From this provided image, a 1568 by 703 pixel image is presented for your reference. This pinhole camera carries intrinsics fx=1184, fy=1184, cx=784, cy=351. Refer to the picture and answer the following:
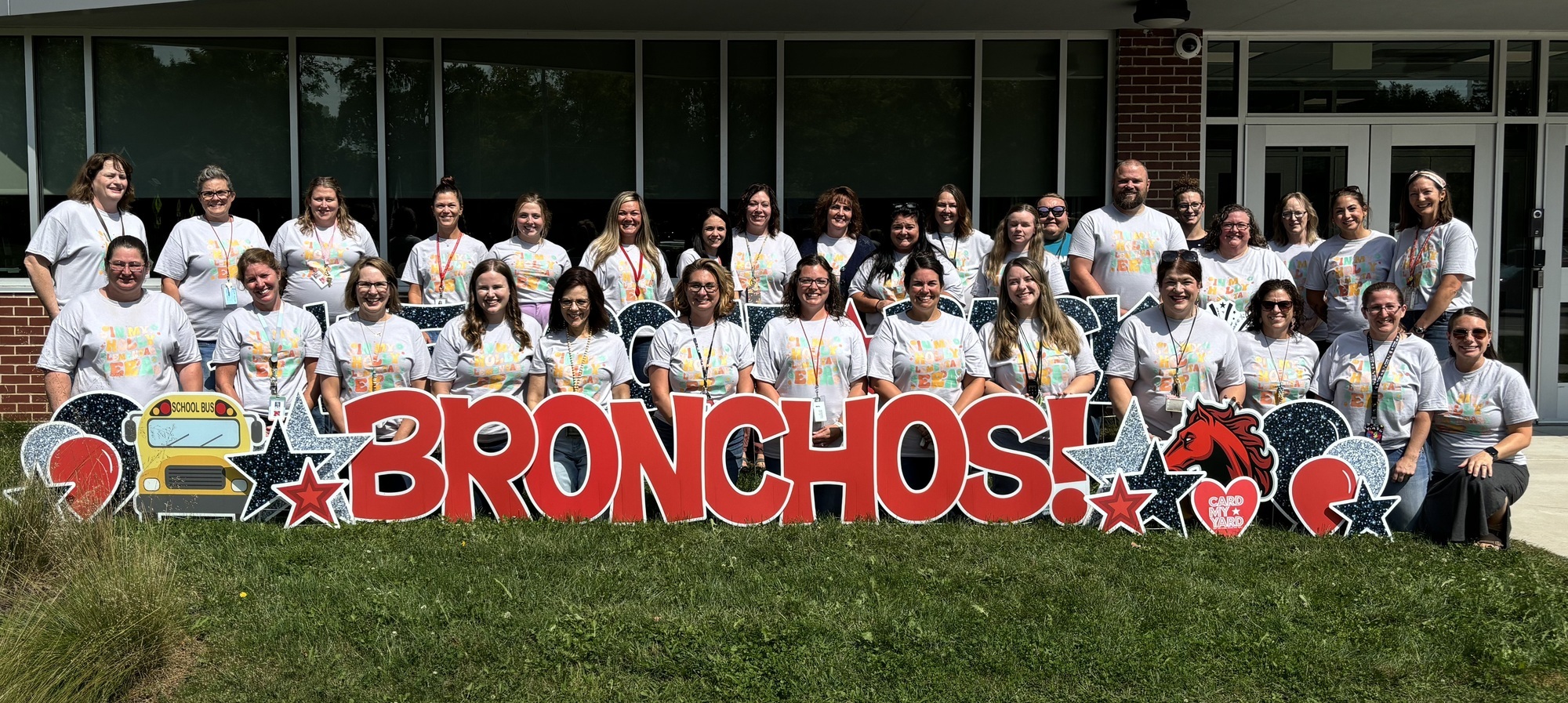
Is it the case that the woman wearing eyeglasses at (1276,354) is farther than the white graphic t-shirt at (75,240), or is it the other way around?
the white graphic t-shirt at (75,240)

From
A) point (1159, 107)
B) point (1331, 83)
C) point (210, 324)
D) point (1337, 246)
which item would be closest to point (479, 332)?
point (210, 324)

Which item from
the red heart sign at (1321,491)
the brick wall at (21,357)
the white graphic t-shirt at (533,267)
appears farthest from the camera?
the brick wall at (21,357)

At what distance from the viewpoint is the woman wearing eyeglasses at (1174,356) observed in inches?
220

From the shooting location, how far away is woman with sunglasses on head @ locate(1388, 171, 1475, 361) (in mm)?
5965

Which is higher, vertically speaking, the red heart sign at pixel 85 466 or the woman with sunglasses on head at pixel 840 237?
the woman with sunglasses on head at pixel 840 237

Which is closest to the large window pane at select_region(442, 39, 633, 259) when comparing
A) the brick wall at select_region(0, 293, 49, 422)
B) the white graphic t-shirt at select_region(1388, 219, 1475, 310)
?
the brick wall at select_region(0, 293, 49, 422)

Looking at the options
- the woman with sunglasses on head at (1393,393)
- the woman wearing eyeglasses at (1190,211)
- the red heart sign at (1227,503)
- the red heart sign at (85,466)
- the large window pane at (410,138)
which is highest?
the large window pane at (410,138)

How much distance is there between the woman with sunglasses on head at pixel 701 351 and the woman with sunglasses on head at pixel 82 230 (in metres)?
3.14

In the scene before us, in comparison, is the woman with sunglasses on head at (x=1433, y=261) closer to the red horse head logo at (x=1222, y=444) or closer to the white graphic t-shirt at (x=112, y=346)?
the red horse head logo at (x=1222, y=444)

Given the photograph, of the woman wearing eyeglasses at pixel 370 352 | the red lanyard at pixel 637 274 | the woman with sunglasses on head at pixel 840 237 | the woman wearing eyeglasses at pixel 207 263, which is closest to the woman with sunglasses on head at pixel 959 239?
the woman with sunglasses on head at pixel 840 237

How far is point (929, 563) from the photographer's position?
15.8 ft

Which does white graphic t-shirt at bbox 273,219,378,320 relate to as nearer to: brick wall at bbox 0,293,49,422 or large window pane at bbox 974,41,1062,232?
brick wall at bbox 0,293,49,422

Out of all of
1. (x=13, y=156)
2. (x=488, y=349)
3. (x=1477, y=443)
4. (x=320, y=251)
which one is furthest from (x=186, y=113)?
(x=1477, y=443)

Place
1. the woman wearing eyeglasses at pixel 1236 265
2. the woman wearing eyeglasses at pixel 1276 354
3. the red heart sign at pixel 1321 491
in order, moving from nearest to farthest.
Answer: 1. the red heart sign at pixel 1321 491
2. the woman wearing eyeglasses at pixel 1276 354
3. the woman wearing eyeglasses at pixel 1236 265
